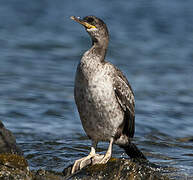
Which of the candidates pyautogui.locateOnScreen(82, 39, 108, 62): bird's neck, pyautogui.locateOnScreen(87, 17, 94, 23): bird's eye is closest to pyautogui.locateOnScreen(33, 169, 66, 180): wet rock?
pyautogui.locateOnScreen(82, 39, 108, 62): bird's neck

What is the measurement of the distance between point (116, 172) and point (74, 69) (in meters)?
7.30

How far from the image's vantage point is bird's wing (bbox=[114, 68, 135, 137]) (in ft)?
21.6

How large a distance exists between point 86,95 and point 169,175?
1465mm

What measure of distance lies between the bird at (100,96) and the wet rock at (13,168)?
671mm

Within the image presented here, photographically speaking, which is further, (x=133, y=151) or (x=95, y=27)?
(x=133, y=151)

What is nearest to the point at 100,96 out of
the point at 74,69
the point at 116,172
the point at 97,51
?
the point at 97,51

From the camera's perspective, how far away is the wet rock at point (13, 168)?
5.74 meters

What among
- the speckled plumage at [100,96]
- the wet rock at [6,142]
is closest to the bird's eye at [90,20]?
the speckled plumage at [100,96]

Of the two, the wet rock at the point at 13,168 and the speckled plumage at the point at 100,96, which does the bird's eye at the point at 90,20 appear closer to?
the speckled plumage at the point at 100,96

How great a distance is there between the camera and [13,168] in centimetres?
589

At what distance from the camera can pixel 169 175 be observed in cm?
665

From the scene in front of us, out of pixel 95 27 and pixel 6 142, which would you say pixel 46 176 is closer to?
pixel 6 142

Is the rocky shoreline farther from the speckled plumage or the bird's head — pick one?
the bird's head

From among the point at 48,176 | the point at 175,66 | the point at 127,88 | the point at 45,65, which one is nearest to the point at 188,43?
the point at 175,66
